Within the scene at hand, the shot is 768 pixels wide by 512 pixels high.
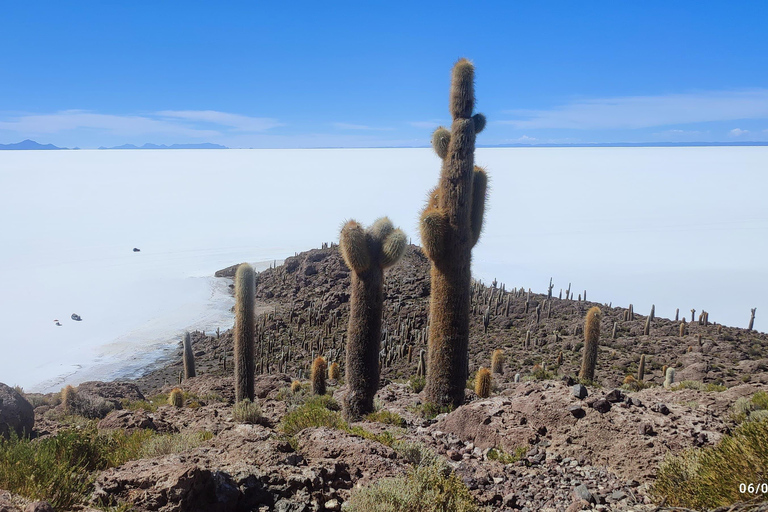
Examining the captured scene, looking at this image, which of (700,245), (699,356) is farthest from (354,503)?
(700,245)

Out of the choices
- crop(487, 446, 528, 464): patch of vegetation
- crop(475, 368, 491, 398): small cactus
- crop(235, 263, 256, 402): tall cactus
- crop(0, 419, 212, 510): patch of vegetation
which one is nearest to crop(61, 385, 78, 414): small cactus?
crop(235, 263, 256, 402): tall cactus

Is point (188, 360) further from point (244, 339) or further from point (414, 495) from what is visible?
point (414, 495)

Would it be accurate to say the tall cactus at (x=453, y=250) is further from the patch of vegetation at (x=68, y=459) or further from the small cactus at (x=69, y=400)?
the small cactus at (x=69, y=400)

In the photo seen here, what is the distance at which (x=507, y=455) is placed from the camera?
720cm

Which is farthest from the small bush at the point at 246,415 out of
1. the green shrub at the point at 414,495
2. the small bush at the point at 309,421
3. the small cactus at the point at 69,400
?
the small cactus at the point at 69,400

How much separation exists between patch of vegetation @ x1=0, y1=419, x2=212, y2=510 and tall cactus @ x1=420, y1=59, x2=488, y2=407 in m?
4.97

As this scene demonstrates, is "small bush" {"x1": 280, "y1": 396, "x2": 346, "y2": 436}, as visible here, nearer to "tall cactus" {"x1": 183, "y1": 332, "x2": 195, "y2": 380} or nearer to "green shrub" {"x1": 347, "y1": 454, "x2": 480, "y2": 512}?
"green shrub" {"x1": 347, "y1": 454, "x2": 480, "y2": 512}

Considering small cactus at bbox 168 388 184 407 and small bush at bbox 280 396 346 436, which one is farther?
small cactus at bbox 168 388 184 407

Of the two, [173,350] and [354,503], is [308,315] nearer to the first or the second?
[173,350]

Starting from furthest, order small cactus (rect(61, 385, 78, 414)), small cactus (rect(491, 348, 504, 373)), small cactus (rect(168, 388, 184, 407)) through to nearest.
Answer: small cactus (rect(491, 348, 504, 373))
small cactus (rect(168, 388, 184, 407))
small cactus (rect(61, 385, 78, 414))

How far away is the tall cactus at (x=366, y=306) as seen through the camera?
1062 centimetres

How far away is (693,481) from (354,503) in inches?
124

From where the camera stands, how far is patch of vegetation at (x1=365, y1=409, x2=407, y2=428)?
9.56 metres

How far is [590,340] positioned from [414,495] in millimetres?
11826
